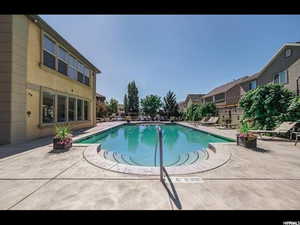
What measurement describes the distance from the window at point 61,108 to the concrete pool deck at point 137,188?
669 cm

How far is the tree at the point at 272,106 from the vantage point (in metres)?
8.96

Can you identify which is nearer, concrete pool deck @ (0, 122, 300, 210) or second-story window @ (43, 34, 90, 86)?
concrete pool deck @ (0, 122, 300, 210)

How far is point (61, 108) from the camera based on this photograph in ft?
34.5

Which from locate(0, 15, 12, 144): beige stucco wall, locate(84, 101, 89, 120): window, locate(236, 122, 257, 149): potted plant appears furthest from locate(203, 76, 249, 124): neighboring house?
locate(0, 15, 12, 144): beige stucco wall

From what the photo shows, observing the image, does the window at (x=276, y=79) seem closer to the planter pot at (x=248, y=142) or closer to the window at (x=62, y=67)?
the planter pot at (x=248, y=142)

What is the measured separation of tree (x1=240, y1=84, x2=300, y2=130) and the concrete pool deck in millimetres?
6659

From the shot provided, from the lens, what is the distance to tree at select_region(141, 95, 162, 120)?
108 feet

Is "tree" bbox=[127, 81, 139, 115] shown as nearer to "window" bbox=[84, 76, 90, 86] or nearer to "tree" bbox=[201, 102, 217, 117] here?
"tree" bbox=[201, 102, 217, 117]

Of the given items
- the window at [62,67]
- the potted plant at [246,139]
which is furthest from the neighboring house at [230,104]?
the window at [62,67]

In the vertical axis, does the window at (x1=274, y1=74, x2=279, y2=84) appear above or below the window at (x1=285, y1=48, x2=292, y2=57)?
below

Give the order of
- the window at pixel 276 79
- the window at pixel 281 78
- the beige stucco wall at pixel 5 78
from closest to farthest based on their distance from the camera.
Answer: the beige stucco wall at pixel 5 78
the window at pixel 281 78
the window at pixel 276 79

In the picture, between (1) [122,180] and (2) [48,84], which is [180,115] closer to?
(2) [48,84]
